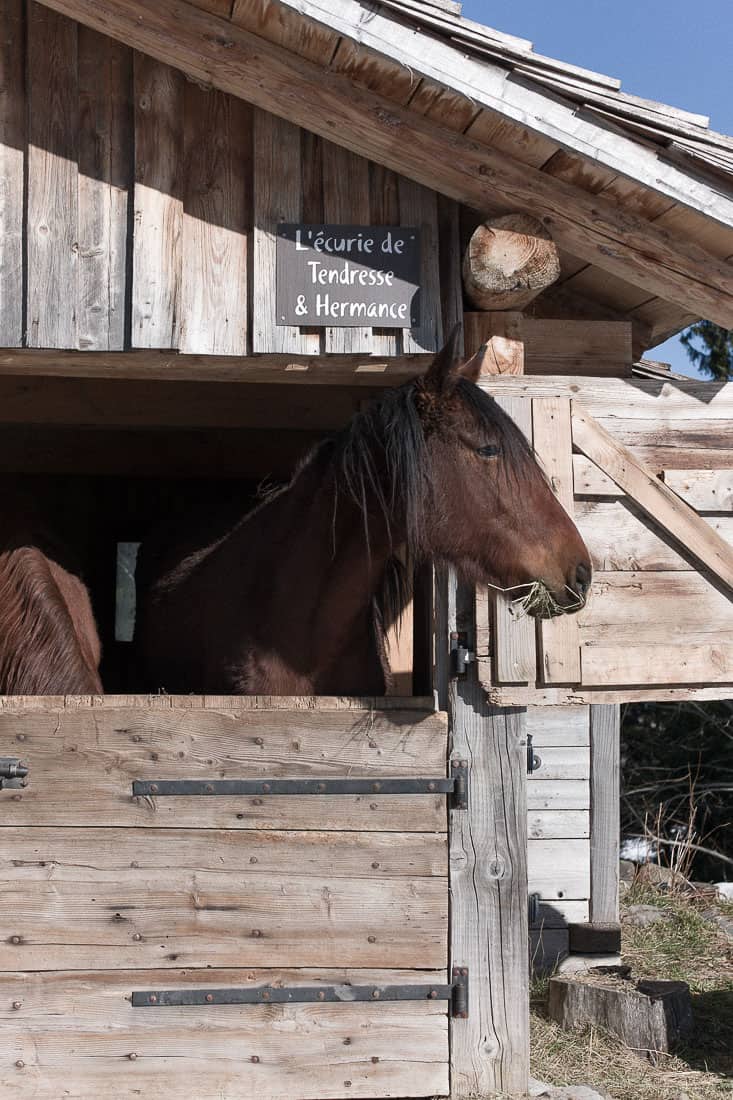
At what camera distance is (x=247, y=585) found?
4078 mm

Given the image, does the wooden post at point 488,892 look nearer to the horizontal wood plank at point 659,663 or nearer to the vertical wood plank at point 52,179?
the horizontal wood plank at point 659,663

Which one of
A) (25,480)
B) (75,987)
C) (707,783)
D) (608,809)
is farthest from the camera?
(707,783)

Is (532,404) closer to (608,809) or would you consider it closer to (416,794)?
(416,794)

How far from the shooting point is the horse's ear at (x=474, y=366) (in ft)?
11.1

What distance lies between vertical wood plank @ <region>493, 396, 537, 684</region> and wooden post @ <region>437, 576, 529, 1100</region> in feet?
0.34

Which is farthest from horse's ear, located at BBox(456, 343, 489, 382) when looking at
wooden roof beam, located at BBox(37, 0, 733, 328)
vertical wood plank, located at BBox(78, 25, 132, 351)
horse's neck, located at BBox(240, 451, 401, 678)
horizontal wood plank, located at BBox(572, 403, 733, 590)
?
vertical wood plank, located at BBox(78, 25, 132, 351)

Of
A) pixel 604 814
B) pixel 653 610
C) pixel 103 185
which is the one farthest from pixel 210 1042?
pixel 604 814

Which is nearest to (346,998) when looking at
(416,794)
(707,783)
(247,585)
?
(416,794)

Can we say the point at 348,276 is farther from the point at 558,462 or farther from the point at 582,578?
the point at 582,578

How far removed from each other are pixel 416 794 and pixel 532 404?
1290mm

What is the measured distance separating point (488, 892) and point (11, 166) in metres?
2.74

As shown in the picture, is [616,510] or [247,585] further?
[247,585]

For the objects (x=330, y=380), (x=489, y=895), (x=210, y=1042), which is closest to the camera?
(x=210, y=1042)

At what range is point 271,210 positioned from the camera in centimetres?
334
